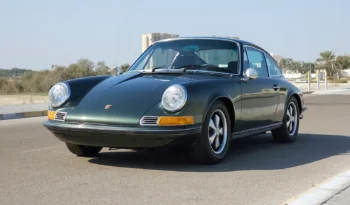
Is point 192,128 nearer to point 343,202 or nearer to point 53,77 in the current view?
point 343,202

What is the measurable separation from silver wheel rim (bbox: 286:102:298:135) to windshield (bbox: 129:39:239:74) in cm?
176

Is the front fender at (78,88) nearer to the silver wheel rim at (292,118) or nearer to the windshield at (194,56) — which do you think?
the windshield at (194,56)

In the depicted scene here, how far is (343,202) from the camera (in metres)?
4.31

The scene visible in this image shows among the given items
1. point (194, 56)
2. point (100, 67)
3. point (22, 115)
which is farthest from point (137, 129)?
point (100, 67)

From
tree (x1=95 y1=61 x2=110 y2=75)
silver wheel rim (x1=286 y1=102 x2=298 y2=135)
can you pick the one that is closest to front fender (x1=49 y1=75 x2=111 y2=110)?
silver wheel rim (x1=286 y1=102 x2=298 y2=135)

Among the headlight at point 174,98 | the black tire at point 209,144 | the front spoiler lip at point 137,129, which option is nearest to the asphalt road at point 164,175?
the black tire at point 209,144

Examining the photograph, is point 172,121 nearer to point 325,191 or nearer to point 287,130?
point 325,191

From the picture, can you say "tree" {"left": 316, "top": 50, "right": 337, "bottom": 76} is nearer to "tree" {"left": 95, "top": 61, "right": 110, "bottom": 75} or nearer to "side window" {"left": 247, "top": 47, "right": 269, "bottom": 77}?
"tree" {"left": 95, "top": 61, "right": 110, "bottom": 75}

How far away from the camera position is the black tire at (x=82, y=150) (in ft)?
21.1

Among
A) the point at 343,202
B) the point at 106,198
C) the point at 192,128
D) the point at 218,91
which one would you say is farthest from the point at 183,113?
the point at 343,202

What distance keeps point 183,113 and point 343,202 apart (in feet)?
6.09

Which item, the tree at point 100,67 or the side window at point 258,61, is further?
the tree at point 100,67

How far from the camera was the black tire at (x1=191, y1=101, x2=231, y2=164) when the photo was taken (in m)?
5.72

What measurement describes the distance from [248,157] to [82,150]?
203cm
